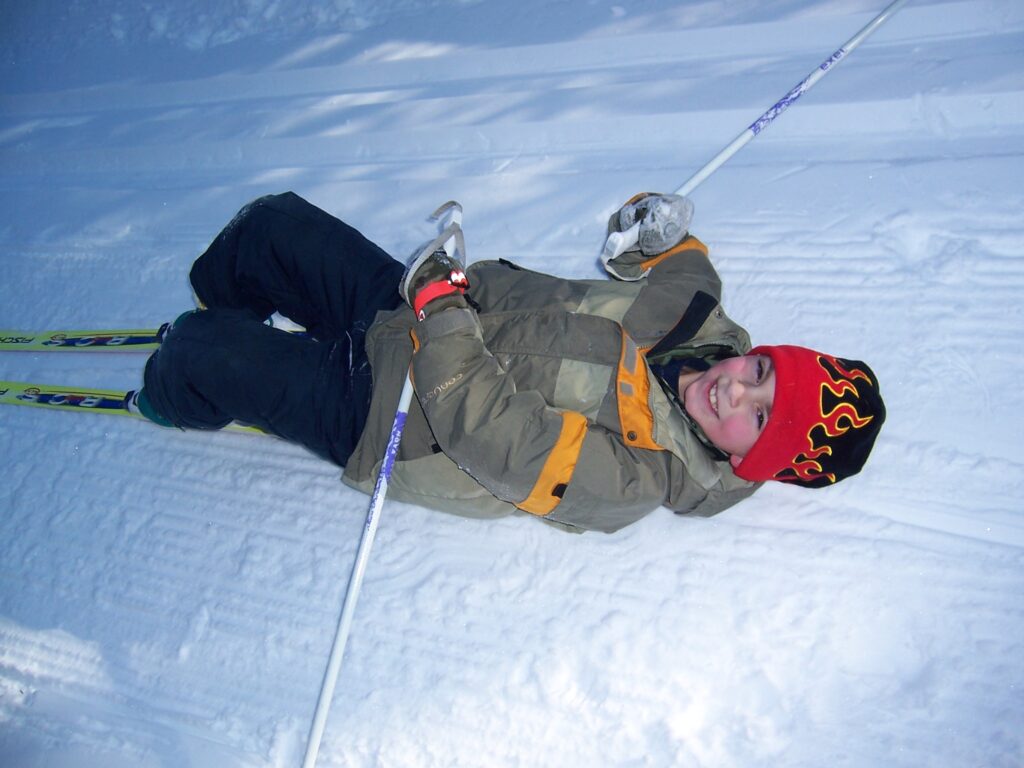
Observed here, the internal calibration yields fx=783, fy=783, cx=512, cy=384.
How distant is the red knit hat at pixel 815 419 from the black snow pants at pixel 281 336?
72 centimetres

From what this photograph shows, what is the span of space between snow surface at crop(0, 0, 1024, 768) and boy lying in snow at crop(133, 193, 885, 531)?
9.2 inches

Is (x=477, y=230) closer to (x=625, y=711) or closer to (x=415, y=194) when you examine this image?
(x=415, y=194)

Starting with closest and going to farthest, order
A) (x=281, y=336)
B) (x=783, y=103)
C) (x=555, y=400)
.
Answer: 1. (x=555, y=400)
2. (x=281, y=336)
3. (x=783, y=103)

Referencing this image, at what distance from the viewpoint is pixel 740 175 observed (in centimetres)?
189

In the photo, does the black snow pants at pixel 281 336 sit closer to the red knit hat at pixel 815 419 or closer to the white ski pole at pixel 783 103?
the white ski pole at pixel 783 103

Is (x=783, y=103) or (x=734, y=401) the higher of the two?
(x=783, y=103)

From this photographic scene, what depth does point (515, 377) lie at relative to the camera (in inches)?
55.7

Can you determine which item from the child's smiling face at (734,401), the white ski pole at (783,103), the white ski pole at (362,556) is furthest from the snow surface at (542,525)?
the child's smiling face at (734,401)

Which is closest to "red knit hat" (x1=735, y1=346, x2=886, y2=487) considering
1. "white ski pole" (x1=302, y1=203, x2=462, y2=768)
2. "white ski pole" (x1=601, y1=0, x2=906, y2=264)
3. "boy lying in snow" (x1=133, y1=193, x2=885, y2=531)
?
"boy lying in snow" (x1=133, y1=193, x2=885, y2=531)

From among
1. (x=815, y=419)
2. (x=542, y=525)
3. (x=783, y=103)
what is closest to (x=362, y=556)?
(x=542, y=525)

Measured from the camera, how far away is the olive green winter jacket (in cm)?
129

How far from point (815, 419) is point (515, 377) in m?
0.51

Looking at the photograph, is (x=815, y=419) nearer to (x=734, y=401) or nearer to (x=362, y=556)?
(x=734, y=401)

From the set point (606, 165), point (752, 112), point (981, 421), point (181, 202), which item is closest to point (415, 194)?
point (606, 165)
